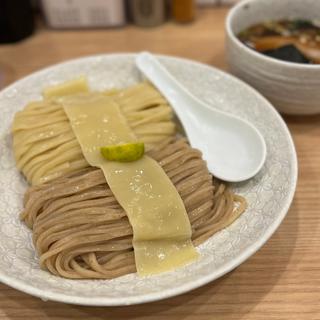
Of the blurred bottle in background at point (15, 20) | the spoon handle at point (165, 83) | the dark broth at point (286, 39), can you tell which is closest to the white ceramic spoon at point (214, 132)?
the spoon handle at point (165, 83)

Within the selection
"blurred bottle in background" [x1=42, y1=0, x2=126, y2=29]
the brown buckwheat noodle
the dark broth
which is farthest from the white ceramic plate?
"blurred bottle in background" [x1=42, y1=0, x2=126, y2=29]

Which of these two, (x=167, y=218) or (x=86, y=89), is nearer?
(x=167, y=218)

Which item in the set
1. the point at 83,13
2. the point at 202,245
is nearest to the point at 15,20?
the point at 83,13

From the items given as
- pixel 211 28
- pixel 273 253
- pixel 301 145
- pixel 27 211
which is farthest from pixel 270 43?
pixel 27 211

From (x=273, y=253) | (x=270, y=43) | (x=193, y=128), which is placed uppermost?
(x=270, y=43)

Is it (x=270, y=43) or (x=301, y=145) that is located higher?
(x=270, y=43)

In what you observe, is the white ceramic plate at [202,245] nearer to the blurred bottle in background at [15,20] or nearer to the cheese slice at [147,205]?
the cheese slice at [147,205]

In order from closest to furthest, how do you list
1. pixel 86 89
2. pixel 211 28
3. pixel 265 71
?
1. pixel 265 71
2. pixel 86 89
3. pixel 211 28

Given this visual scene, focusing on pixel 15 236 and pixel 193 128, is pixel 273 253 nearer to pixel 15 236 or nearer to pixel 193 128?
pixel 193 128
